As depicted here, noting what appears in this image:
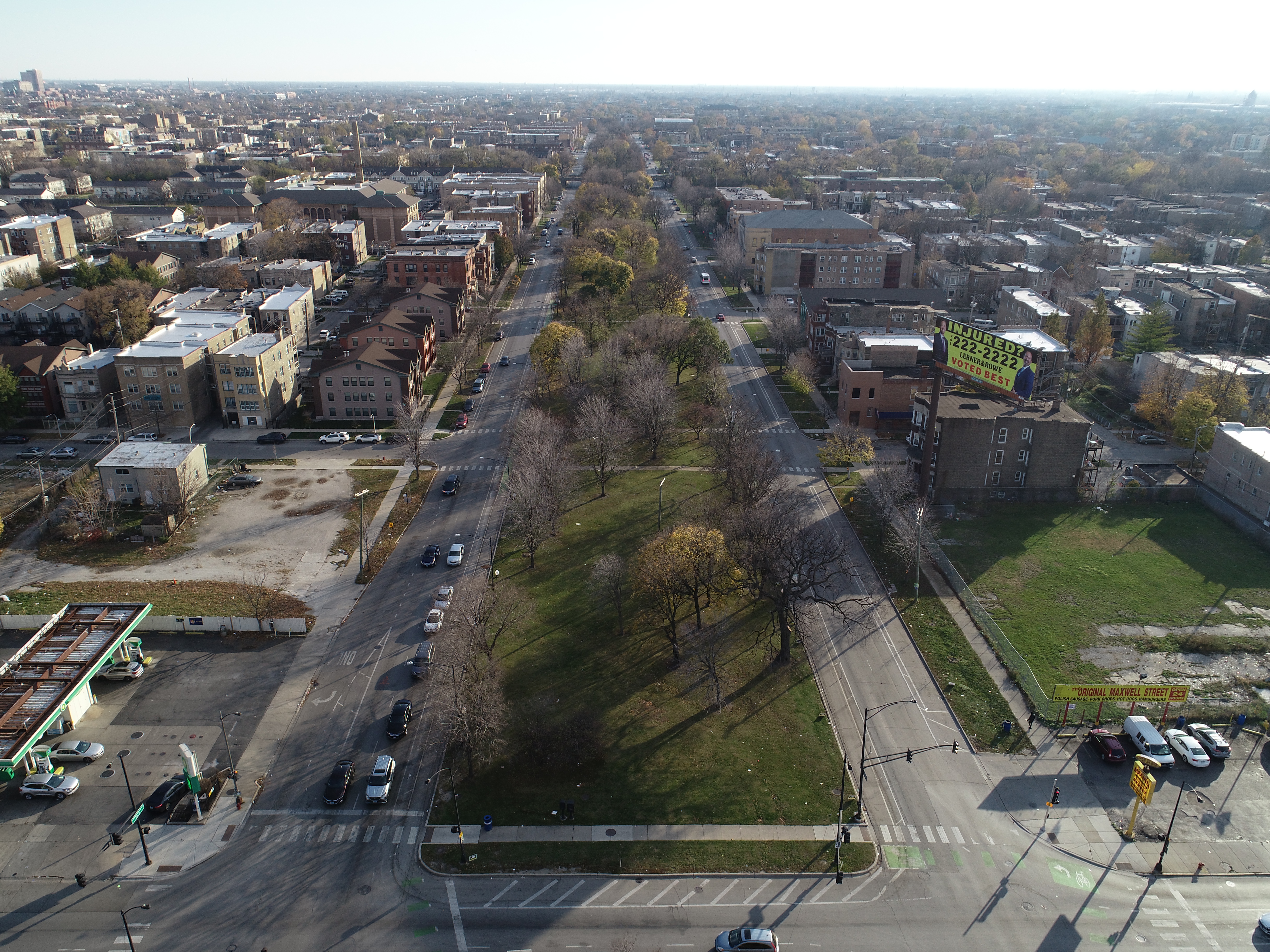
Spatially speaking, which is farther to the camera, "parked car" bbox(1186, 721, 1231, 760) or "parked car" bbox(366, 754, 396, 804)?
"parked car" bbox(1186, 721, 1231, 760)

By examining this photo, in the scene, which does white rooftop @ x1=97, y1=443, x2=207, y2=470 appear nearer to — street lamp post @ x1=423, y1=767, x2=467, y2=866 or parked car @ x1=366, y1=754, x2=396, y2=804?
parked car @ x1=366, y1=754, x2=396, y2=804

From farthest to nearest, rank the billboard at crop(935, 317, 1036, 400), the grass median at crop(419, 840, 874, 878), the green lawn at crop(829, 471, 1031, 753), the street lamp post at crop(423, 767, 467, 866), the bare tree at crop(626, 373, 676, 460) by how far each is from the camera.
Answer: the bare tree at crop(626, 373, 676, 460) < the billboard at crop(935, 317, 1036, 400) < the green lawn at crop(829, 471, 1031, 753) < the street lamp post at crop(423, 767, 467, 866) < the grass median at crop(419, 840, 874, 878)

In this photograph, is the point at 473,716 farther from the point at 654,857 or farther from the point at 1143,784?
the point at 1143,784

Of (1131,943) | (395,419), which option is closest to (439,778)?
(1131,943)

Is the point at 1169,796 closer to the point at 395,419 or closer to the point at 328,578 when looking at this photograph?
the point at 328,578

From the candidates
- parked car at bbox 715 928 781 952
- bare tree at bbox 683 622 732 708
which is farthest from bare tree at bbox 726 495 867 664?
parked car at bbox 715 928 781 952

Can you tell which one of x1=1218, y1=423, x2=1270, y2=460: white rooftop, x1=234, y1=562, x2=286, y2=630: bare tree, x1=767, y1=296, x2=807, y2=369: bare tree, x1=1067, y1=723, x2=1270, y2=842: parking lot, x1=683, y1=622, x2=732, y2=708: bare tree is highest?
x1=767, y1=296, x2=807, y2=369: bare tree

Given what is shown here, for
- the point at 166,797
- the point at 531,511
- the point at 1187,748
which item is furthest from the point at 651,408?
the point at 166,797
